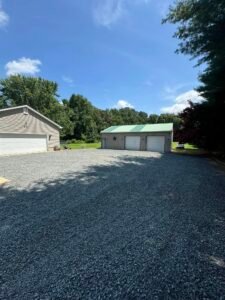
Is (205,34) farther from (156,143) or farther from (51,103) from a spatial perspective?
(51,103)

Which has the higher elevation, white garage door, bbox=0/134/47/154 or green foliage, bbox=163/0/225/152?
green foliage, bbox=163/0/225/152

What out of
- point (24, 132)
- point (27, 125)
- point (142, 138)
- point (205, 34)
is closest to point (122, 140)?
point (142, 138)

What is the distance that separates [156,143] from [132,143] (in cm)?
307

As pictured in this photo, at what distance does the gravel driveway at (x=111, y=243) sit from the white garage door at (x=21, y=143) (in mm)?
10936

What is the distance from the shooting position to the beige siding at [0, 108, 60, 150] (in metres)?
15.0

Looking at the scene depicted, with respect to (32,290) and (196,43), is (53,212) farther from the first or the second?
(196,43)

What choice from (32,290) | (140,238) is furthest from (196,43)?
(32,290)

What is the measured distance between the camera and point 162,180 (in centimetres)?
675

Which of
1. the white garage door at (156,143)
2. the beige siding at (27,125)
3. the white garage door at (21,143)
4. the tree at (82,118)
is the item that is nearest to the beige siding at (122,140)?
the white garage door at (156,143)

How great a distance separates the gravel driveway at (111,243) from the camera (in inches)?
79.4

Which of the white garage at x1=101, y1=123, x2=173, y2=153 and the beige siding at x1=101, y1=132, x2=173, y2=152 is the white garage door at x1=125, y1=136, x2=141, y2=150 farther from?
the beige siding at x1=101, y1=132, x2=173, y2=152

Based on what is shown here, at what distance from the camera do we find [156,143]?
2097cm

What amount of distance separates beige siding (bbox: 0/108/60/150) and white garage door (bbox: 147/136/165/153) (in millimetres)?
10413

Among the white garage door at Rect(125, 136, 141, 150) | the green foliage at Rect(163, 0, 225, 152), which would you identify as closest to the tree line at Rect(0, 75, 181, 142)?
the white garage door at Rect(125, 136, 141, 150)
